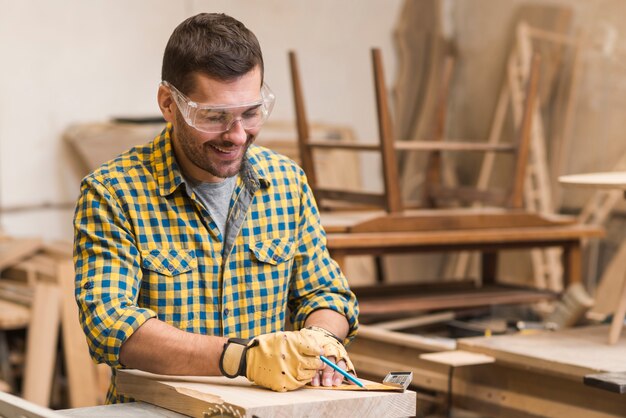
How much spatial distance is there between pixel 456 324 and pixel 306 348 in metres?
2.26

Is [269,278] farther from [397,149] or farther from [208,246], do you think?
[397,149]

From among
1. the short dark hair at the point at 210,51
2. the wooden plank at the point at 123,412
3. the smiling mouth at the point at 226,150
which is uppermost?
the short dark hair at the point at 210,51

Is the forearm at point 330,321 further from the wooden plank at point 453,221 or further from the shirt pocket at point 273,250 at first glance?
the wooden plank at point 453,221

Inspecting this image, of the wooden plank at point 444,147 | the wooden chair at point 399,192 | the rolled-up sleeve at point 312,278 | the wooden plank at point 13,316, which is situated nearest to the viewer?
the rolled-up sleeve at point 312,278

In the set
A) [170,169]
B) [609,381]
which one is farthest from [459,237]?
[170,169]

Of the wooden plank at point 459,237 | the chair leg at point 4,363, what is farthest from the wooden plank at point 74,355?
the wooden plank at point 459,237

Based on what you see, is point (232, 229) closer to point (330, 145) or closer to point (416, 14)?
point (330, 145)

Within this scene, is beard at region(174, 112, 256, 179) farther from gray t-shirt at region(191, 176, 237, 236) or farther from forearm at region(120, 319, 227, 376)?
forearm at region(120, 319, 227, 376)

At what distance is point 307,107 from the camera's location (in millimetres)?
6961

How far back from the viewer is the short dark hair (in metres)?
2.50

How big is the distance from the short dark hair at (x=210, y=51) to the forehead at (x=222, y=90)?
1 cm

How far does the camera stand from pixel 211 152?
2.56m

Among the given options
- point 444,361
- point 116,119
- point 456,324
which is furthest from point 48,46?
point 444,361

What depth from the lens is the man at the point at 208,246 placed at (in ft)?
7.94
